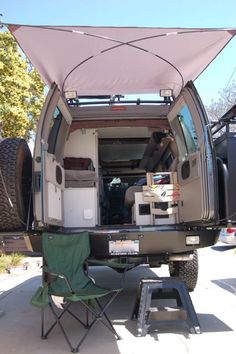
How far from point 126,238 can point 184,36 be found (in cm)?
232

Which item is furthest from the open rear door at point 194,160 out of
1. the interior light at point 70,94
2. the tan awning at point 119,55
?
the interior light at point 70,94

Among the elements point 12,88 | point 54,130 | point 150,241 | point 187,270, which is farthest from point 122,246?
point 12,88

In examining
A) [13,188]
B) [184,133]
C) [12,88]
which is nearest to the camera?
[13,188]

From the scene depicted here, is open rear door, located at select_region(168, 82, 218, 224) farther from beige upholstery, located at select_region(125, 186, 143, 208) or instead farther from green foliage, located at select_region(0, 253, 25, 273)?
green foliage, located at select_region(0, 253, 25, 273)

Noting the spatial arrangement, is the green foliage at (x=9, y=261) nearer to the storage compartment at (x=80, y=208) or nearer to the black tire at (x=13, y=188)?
the storage compartment at (x=80, y=208)

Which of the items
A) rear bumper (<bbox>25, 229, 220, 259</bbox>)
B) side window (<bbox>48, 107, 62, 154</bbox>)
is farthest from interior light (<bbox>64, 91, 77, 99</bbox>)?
rear bumper (<bbox>25, 229, 220, 259</bbox>)

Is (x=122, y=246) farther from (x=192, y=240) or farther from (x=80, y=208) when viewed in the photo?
(x=80, y=208)

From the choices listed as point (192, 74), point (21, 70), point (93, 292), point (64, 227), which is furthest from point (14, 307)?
point (21, 70)

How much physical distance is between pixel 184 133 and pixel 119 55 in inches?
50.7

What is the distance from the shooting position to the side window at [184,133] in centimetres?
595

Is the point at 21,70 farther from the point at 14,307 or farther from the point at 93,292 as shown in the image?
the point at 93,292

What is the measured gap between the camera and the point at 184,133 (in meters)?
6.34

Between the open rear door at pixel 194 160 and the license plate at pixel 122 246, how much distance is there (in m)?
0.75

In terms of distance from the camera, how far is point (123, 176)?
10016 mm
